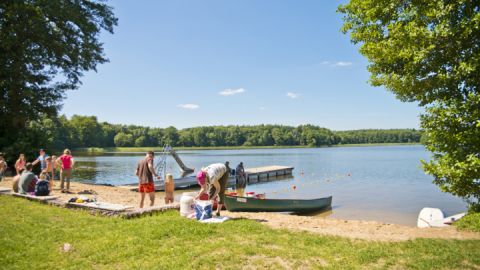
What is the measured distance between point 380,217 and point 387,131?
177997 millimetres

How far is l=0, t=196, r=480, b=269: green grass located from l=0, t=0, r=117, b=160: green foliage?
16825 millimetres

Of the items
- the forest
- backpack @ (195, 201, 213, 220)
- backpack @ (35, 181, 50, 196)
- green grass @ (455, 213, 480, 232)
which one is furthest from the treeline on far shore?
green grass @ (455, 213, 480, 232)

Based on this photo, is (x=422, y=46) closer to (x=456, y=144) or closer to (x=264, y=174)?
(x=456, y=144)

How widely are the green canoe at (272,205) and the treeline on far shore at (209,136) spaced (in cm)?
9454

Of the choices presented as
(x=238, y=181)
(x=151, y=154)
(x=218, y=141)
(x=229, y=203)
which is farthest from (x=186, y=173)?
(x=218, y=141)

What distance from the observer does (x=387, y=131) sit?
597 feet

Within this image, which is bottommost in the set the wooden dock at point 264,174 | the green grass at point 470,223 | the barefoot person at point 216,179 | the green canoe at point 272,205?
the wooden dock at point 264,174

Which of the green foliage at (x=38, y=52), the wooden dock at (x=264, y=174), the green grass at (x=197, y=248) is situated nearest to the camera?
the green grass at (x=197, y=248)

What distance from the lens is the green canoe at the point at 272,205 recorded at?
13562mm

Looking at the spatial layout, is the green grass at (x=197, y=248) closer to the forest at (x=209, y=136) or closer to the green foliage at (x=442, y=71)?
the green foliage at (x=442, y=71)

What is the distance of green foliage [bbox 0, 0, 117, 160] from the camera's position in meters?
21.8

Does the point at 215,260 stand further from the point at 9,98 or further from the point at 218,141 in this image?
the point at 218,141

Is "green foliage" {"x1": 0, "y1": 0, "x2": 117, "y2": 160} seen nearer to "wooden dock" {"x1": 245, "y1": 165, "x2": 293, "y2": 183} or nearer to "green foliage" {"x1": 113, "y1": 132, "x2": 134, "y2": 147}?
"wooden dock" {"x1": 245, "y1": 165, "x2": 293, "y2": 183}

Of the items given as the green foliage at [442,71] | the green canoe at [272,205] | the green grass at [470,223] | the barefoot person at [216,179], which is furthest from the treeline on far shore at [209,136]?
the green grass at [470,223]
